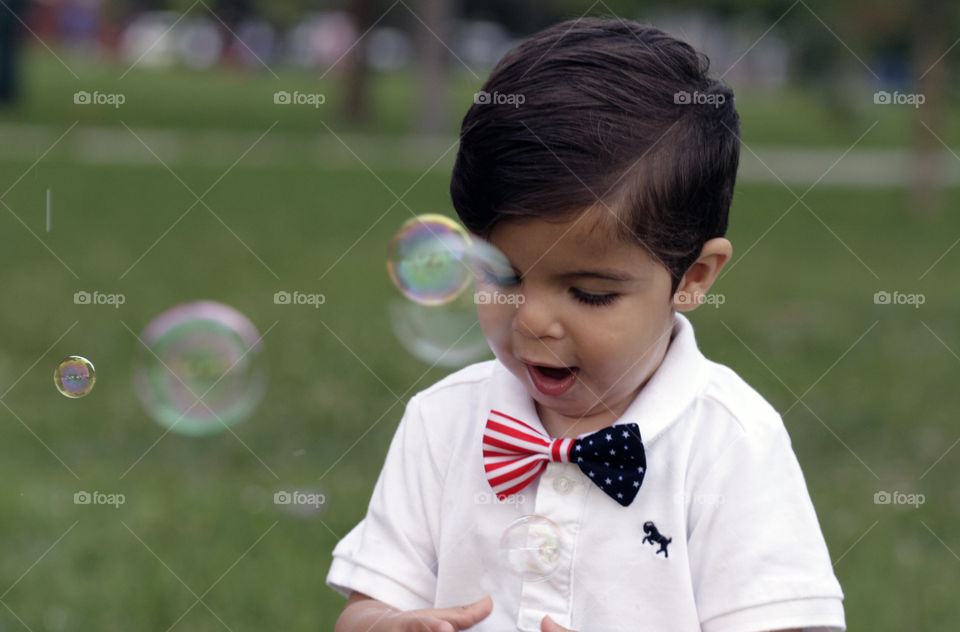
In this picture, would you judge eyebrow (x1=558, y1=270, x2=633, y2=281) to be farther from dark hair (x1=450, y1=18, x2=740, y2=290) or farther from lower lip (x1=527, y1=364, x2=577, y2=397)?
lower lip (x1=527, y1=364, x2=577, y2=397)

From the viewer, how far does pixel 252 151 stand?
652 inches

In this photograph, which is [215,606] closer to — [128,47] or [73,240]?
[73,240]

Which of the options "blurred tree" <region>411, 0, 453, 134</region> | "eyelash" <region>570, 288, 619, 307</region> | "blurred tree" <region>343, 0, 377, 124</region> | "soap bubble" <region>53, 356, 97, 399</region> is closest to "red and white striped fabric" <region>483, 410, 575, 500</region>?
"eyelash" <region>570, 288, 619, 307</region>

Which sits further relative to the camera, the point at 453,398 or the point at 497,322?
the point at 453,398

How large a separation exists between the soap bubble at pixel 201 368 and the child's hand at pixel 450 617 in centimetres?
130

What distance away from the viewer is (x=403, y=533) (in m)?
2.12

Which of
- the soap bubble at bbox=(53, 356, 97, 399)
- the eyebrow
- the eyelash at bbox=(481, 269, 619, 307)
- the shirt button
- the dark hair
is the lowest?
the soap bubble at bbox=(53, 356, 97, 399)

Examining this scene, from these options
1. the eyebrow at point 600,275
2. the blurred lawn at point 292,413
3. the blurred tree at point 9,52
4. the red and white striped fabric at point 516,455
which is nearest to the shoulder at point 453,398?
the red and white striped fabric at point 516,455

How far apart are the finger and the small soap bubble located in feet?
2.57

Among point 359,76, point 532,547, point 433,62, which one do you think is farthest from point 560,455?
point 359,76

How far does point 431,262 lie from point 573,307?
0.78 meters

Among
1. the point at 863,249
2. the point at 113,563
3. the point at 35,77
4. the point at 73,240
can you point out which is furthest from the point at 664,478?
the point at 35,77

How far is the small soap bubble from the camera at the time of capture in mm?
2604

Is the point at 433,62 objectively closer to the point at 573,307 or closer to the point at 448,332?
the point at 448,332
